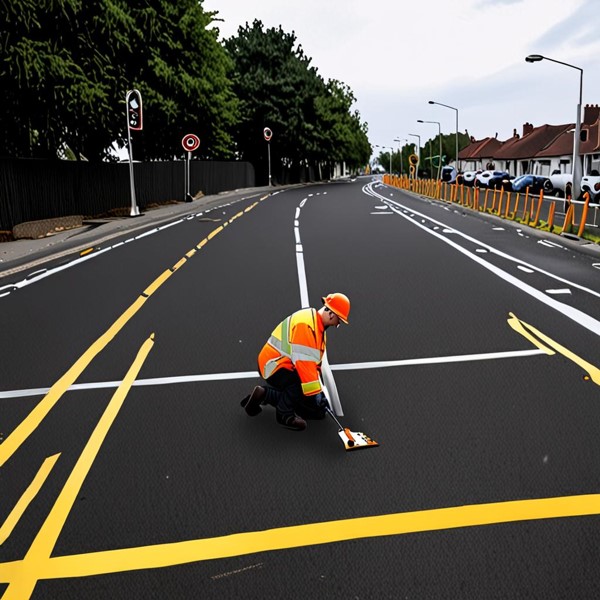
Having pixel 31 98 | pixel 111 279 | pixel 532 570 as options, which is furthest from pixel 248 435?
pixel 31 98

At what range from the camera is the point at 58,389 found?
221 inches

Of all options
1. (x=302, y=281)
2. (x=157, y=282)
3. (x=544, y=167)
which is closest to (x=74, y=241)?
(x=157, y=282)

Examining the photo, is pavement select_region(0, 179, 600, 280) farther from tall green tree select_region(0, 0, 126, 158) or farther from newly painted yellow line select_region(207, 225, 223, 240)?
tall green tree select_region(0, 0, 126, 158)

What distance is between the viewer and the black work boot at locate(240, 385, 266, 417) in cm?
480

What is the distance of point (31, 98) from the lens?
58.0 feet

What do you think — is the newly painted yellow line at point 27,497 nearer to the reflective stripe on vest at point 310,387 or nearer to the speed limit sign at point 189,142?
the reflective stripe on vest at point 310,387

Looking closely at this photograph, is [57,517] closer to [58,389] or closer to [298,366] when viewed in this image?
[298,366]

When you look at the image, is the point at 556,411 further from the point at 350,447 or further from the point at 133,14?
the point at 133,14

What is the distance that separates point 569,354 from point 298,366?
11.2ft

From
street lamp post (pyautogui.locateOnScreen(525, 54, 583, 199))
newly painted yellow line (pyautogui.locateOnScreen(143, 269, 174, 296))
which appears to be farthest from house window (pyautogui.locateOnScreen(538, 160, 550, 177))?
newly painted yellow line (pyautogui.locateOnScreen(143, 269, 174, 296))

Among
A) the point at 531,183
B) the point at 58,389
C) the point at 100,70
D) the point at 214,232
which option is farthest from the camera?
the point at 531,183

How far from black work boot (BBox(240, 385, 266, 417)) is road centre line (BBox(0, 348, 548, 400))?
94cm

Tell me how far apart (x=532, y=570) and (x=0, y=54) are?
1733 centimetres

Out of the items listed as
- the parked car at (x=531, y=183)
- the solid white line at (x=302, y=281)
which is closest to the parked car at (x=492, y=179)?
the parked car at (x=531, y=183)
